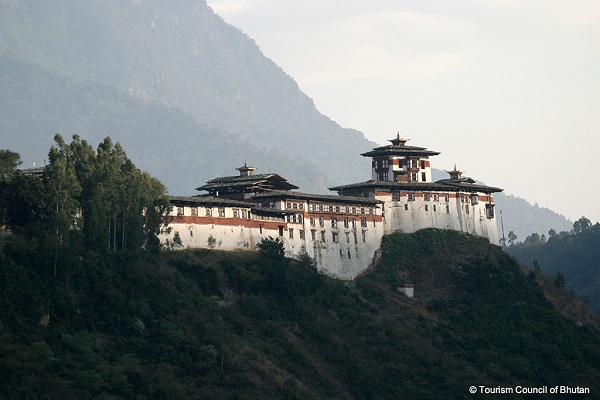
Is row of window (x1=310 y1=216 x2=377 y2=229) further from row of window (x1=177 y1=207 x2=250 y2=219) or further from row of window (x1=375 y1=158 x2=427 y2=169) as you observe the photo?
row of window (x1=375 y1=158 x2=427 y2=169)

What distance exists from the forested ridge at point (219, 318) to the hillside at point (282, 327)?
0.17 meters

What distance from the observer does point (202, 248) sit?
411 ft

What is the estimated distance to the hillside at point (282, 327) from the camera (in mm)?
100000

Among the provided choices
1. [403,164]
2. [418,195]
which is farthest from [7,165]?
[403,164]

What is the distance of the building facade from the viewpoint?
127 meters

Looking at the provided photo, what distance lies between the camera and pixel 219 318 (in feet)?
379

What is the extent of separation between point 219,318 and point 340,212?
1225 inches

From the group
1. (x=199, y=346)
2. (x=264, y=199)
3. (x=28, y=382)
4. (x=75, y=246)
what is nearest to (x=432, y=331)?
(x=264, y=199)

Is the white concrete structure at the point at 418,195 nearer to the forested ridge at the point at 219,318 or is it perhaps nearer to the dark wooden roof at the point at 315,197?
the dark wooden roof at the point at 315,197

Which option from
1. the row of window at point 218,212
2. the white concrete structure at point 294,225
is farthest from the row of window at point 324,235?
the row of window at point 218,212

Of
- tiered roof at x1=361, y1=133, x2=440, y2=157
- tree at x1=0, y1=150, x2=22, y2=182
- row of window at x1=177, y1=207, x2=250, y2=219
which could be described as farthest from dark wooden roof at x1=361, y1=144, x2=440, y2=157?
tree at x1=0, y1=150, x2=22, y2=182

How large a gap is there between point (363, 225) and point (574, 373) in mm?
29851

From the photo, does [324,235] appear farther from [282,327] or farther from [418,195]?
[282,327]

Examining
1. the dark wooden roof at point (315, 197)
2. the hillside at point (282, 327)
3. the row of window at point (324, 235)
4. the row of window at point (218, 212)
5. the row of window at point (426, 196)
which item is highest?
the row of window at point (426, 196)
